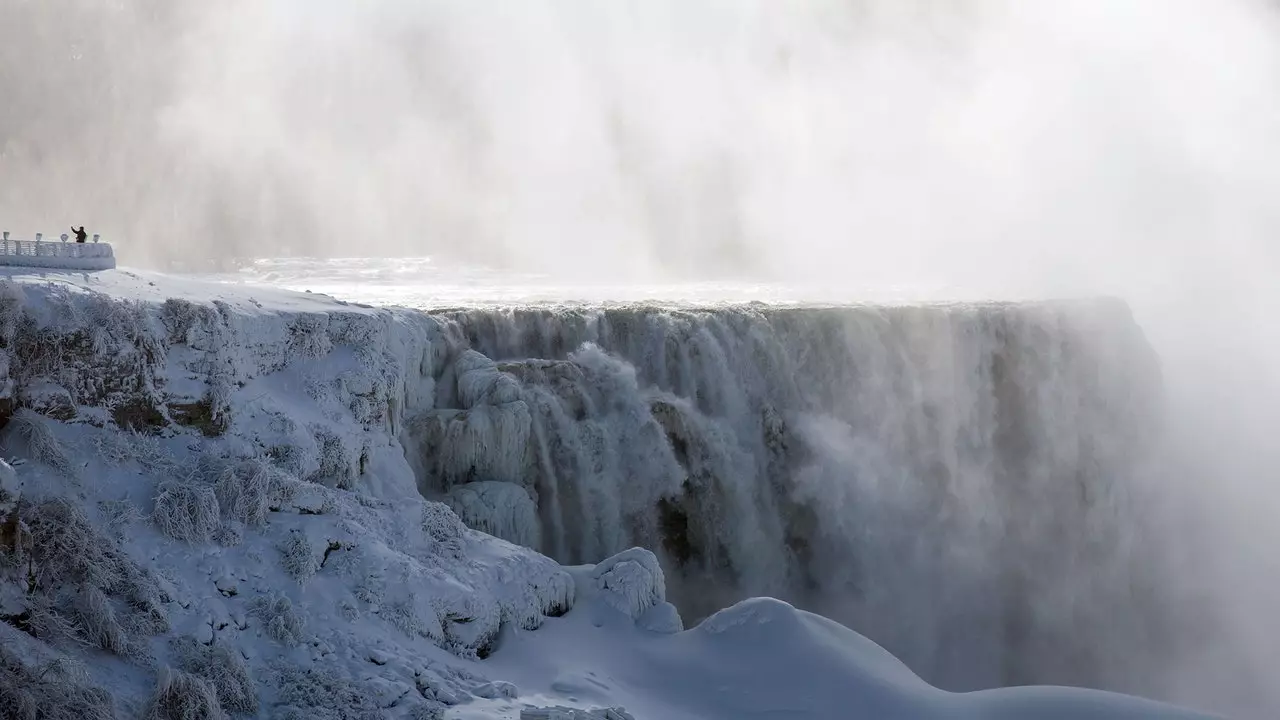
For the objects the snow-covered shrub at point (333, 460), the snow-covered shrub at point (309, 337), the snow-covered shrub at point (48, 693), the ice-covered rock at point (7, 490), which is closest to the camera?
the snow-covered shrub at point (48, 693)

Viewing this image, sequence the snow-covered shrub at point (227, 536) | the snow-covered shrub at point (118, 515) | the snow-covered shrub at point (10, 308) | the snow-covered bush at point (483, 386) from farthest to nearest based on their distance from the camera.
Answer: the snow-covered bush at point (483, 386), the snow-covered shrub at point (227, 536), the snow-covered shrub at point (10, 308), the snow-covered shrub at point (118, 515)

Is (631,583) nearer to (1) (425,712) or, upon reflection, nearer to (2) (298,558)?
(1) (425,712)

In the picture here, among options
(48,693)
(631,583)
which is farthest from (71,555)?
(631,583)

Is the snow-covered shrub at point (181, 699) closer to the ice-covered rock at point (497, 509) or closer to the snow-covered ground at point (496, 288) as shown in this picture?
the ice-covered rock at point (497, 509)

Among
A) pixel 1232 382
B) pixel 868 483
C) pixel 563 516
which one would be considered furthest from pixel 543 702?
pixel 1232 382

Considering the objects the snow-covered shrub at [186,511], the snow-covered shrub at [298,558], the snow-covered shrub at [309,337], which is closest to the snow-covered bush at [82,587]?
the snow-covered shrub at [186,511]

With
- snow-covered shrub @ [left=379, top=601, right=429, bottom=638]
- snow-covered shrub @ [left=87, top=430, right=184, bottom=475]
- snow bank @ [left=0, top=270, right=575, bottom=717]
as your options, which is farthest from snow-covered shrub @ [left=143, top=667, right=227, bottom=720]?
snow-covered shrub @ [left=87, top=430, right=184, bottom=475]

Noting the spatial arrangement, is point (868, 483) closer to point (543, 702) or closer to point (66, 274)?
point (543, 702)
